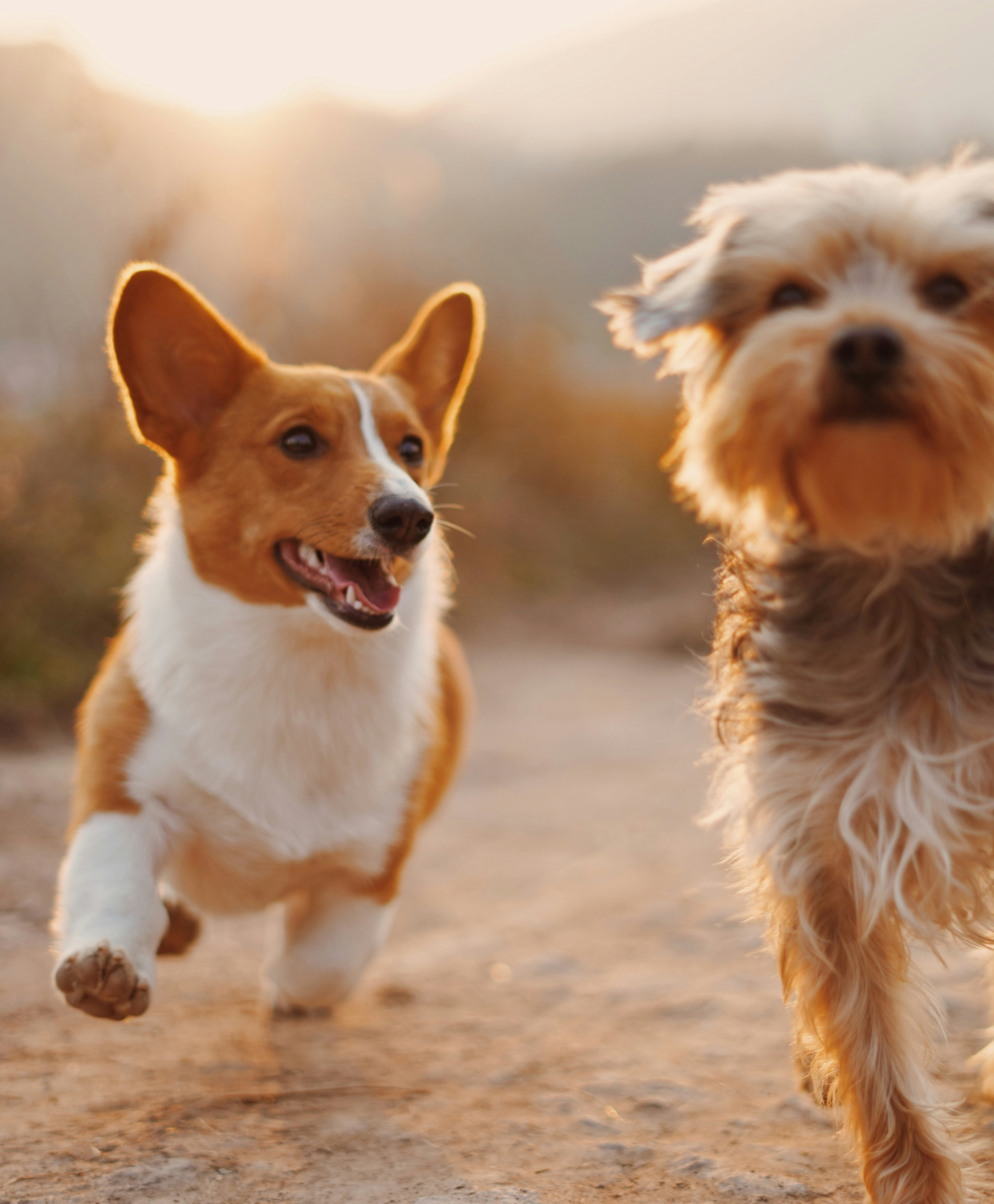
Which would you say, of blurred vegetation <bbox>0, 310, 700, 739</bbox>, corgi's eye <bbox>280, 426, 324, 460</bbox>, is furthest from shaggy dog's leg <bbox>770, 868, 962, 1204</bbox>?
blurred vegetation <bbox>0, 310, 700, 739</bbox>

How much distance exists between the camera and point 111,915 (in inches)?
115

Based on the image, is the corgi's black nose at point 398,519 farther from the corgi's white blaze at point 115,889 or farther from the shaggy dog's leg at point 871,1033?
the shaggy dog's leg at point 871,1033

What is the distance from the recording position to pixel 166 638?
3490 millimetres

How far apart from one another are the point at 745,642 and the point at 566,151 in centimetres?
6559

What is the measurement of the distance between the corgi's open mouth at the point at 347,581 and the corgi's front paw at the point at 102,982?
1.04 metres

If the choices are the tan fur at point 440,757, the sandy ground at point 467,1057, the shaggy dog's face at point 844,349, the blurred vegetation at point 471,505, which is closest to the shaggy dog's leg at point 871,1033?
the sandy ground at point 467,1057

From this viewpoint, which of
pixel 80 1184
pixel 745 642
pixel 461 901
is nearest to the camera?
pixel 80 1184

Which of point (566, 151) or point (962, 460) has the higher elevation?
point (962, 460)

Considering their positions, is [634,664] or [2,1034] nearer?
[2,1034]

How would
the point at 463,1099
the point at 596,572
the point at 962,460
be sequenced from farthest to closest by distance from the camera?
the point at 596,572, the point at 463,1099, the point at 962,460

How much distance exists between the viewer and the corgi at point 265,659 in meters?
3.30

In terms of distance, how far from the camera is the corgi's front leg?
2787mm

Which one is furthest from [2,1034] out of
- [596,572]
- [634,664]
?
[596,572]

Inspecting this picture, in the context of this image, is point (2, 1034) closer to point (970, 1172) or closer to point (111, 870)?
point (111, 870)
